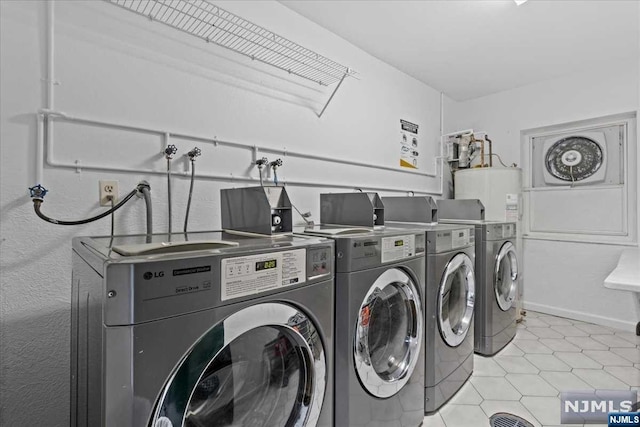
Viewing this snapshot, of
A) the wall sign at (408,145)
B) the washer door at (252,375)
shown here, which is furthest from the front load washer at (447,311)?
the wall sign at (408,145)

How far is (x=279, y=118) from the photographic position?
81.0 inches

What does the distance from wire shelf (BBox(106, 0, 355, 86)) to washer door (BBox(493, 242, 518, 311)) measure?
6.16ft

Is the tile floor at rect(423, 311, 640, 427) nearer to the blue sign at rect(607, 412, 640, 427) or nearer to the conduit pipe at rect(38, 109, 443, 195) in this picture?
the blue sign at rect(607, 412, 640, 427)

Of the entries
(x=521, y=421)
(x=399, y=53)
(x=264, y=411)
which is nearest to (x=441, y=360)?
(x=521, y=421)

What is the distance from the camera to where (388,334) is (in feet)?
5.04

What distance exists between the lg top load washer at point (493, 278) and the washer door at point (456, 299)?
10.6 inches

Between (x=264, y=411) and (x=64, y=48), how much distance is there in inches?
64.8

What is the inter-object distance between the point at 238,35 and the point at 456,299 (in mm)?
2047

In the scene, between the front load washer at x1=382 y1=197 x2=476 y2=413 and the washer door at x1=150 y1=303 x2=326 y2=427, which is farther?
the front load washer at x1=382 y1=197 x2=476 y2=413

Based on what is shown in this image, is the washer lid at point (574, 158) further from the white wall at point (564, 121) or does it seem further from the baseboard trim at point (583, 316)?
the baseboard trim at point (583, 316)

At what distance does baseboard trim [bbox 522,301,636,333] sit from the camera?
2898 mm

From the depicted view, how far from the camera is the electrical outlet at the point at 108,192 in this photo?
1.40 m

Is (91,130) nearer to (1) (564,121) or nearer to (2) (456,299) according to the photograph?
(2) (456,299)

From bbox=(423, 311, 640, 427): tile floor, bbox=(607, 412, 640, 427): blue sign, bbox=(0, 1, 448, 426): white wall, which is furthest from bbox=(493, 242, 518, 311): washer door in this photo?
bbox=(0, 1, 448, 426): white wall
